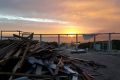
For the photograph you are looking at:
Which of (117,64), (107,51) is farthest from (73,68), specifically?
(107,51)

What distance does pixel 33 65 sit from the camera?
55.6 ft

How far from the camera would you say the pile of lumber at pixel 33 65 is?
52.7 ft

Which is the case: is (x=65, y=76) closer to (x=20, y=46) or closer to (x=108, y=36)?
(x=20, y=46)

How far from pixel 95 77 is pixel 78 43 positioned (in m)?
14.0

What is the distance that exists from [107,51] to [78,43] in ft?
8.69

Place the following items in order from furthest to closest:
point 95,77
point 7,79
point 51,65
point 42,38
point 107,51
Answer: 1. point 42,38
2. point 107,51
3. point 95,77
4. point 51,65
5. point 7,79

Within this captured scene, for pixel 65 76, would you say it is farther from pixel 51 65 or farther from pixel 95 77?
pixel 95 77

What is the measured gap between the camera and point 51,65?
17125 mm

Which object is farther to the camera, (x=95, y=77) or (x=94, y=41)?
(x=94, y=41)

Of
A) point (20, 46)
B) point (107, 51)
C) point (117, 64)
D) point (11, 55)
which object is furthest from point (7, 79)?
point (107, 51)

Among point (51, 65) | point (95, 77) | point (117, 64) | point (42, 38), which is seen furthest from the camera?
point (42, 38)

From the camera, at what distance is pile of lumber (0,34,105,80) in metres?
16.1

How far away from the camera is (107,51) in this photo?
31.1 m

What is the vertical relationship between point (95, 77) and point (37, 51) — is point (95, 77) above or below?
below
